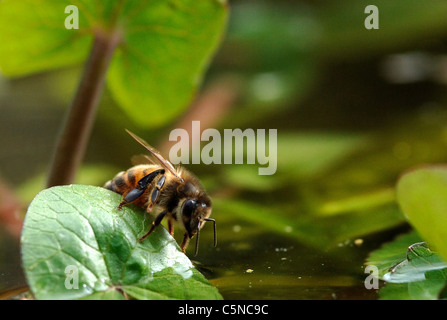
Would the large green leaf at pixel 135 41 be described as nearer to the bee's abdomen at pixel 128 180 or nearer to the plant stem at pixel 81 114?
the plant stem at pixel 81 114

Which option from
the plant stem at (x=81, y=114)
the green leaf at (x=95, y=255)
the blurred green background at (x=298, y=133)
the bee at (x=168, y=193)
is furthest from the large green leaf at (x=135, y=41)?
the green leaf at (x=95, y=255)

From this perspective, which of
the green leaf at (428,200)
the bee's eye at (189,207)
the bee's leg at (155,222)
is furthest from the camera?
the bee's eye at (189,207)

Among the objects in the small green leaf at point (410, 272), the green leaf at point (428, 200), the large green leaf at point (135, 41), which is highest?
the large green leaf at point (135, 41)

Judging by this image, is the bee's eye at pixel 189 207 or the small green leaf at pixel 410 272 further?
the bee's eye at pixel 189 207

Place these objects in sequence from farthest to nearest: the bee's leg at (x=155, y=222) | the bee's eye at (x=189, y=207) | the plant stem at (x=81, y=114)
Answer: the plant stem at (x=81, y=114), the bee's eye at (x=189, y=207), the bee's leg at (x=155, y=222)

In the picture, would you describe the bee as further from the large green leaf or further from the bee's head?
the large green leaf

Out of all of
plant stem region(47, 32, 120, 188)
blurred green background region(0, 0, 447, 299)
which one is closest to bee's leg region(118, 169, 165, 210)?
blurred green background region(0, 0, 447, 299)

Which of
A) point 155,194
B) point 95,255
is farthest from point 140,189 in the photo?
point 95,255
